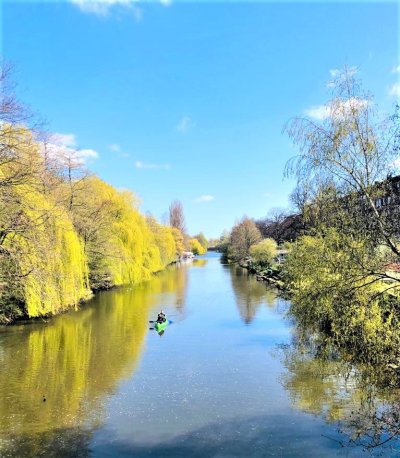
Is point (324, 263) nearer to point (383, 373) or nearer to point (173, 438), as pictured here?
point (173, 438)

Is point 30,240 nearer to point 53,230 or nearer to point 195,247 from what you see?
point 53,230

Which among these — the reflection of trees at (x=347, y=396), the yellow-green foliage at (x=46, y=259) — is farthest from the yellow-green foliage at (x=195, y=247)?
the reflection of trees at (x=347, y=396)

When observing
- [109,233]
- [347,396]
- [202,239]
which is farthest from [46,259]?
[202,239]

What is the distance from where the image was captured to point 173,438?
8.15 metres

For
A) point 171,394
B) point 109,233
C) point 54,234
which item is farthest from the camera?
point 109,233

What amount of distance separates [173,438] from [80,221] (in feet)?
62.0

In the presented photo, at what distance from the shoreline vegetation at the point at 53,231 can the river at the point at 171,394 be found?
1.81 m

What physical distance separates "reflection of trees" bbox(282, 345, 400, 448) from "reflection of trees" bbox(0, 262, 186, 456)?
485 centimetres

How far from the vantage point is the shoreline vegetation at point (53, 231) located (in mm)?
12969

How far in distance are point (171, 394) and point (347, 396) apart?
4309mm

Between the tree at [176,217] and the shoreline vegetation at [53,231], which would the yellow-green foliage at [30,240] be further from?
the tree at [176,217]

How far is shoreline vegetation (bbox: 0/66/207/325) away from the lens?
511 inches

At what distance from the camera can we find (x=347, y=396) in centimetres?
1018

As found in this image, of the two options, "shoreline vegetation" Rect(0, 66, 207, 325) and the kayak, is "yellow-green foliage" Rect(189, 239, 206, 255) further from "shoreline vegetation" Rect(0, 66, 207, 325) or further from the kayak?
the kayak
